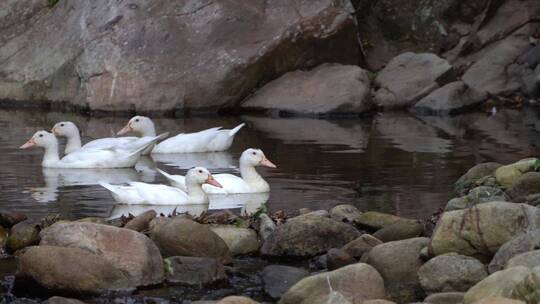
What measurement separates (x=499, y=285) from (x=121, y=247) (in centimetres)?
283

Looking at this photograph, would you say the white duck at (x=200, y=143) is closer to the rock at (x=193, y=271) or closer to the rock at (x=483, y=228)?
the rock at (x=193, y=271)

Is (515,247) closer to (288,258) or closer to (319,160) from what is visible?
(288,258)

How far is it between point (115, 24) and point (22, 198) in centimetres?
1262

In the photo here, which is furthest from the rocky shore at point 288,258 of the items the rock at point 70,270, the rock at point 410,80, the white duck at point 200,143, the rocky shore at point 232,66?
the rock at point 410,80

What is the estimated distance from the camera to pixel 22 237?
9148 millimetres

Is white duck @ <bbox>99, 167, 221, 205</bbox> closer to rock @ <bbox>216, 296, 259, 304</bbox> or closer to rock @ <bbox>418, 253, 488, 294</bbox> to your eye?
rock @ <bbox>418, 253, 488, 294</bbox>

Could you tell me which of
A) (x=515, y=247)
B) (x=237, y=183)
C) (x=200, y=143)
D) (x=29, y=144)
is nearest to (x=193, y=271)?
(x=515, y=247)

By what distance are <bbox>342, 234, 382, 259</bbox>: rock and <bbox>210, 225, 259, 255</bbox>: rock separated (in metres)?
0.80

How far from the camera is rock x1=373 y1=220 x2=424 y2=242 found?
30.7 feet

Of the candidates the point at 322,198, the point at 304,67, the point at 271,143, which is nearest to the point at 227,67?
the point at 304,67

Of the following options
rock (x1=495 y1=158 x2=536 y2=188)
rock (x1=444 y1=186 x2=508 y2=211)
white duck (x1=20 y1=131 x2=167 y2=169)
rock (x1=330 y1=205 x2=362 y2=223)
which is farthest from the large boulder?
rock (x1=444 y1=186 x2=508 y2=211)

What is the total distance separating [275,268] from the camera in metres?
8.52

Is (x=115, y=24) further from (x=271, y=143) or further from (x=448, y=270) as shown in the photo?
(x=448, y=270)

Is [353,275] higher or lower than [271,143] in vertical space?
higher
